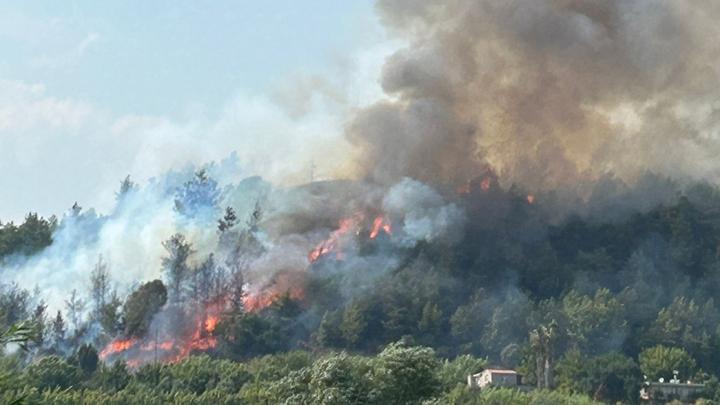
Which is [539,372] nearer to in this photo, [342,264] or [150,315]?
[342,264]

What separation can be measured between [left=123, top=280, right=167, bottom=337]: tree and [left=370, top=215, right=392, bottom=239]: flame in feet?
83.1

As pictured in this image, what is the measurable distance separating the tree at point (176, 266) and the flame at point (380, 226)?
20.0 meters

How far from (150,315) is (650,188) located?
61517 mm

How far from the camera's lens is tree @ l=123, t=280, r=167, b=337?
105 m

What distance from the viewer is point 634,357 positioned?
341ft

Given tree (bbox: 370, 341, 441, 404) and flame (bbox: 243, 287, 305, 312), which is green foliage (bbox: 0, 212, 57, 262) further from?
tree (bbox: 370, 341, 441, 404)

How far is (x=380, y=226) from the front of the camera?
121 meters

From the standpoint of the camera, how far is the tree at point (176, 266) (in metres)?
111

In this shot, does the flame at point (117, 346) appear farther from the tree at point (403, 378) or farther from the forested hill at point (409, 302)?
the tree at point (403, 378)

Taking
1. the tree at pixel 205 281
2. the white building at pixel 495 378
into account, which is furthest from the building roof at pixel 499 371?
the tree at pixel 205 281

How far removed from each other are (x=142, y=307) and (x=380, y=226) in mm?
29291

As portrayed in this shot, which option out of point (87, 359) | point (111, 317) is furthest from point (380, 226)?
point (87, 359)

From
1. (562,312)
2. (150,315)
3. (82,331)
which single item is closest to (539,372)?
(562,312)

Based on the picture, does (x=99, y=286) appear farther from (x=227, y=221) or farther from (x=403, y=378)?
(x=403, y=378)
